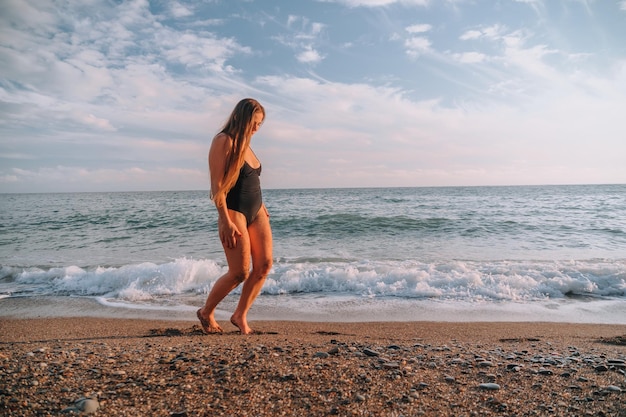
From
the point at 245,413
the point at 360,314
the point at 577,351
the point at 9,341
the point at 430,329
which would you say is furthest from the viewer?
the point at 360,314

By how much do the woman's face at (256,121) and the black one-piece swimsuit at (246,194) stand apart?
0.31 metres

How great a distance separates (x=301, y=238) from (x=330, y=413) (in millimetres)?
11435

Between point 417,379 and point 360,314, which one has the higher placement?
point 417,379

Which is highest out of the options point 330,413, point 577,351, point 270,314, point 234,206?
point 234,206

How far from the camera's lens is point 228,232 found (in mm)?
3057

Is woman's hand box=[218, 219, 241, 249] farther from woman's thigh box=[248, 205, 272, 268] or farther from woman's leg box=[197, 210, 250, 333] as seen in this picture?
woman's thigh box=[248, 205, 272, 268]

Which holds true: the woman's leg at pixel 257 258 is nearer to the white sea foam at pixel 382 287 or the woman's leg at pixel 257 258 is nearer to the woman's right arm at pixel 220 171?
the woman's right arm at pixel 220 171

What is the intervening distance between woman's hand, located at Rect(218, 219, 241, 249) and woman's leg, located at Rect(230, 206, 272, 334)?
0.97 feet

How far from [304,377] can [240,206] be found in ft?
5.01

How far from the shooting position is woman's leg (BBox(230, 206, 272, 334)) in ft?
11.2

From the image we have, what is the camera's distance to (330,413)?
6.02 feet

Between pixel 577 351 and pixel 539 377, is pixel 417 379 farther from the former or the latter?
pixel 577 351

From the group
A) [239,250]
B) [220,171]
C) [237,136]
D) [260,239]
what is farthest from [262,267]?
[237,136]

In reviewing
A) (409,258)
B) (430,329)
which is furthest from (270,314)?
(409,258)
